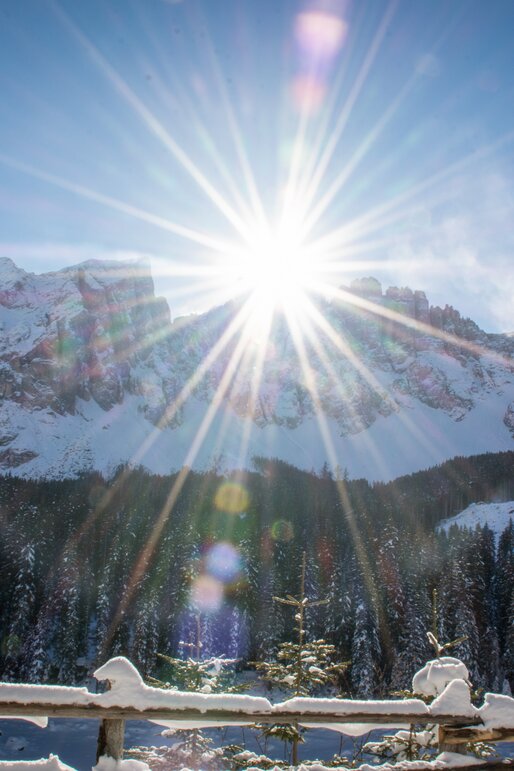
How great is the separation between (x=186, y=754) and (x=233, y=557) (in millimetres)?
45214

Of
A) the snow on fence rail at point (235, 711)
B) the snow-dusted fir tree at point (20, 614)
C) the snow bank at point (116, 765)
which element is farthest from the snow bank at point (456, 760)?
the snow-dusted fir tree at point (20, 614)

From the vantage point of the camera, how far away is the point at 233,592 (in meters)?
54.2

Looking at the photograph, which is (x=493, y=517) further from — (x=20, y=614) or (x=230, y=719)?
(x=230, y=719)

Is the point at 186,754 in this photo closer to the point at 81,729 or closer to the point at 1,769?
the point at 1,769

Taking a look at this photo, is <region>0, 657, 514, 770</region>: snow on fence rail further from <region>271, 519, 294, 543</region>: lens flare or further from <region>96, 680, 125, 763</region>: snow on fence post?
<region>271, 519, 294, 543</region>: lens flare

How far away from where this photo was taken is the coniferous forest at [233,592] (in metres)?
43.9

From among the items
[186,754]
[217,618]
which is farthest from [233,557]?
[186,754]

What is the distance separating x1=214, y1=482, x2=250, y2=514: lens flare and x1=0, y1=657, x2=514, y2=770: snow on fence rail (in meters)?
72.7

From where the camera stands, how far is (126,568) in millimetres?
51906

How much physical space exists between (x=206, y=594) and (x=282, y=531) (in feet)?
72.2

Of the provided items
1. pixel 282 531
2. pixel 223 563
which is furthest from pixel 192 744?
pixel 282 531

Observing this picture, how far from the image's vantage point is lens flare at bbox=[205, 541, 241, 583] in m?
55.1

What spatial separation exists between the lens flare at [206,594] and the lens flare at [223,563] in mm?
932

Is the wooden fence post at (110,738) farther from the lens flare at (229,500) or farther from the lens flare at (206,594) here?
the lens flare at (229,500)
